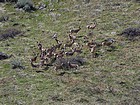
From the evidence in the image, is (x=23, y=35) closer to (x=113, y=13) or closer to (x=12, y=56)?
(x=12, y=56)

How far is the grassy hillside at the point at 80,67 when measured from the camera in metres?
14.0

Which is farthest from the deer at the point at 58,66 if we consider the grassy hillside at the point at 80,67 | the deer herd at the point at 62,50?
the grassy hillside at the point at 80,67

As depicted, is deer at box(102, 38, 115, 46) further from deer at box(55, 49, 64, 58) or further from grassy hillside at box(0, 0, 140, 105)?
deer at box(55, 49, 64, 58)

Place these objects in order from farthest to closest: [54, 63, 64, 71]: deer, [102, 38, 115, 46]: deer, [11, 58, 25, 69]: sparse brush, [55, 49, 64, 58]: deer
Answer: [102, 38, 115, 46]: deer
[55, 49, 64, 58]: deer
[11, 58, 25, 69]: sparse brush
[54, 63, 64, 71]: deer

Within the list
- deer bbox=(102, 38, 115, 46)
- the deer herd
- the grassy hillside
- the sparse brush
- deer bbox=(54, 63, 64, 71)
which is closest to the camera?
the grassy hillside

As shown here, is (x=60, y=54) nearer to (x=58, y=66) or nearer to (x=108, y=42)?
(x=58, y=66)

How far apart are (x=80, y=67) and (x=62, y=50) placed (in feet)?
7.51

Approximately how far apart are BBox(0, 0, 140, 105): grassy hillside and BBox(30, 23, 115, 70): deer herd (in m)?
0.32

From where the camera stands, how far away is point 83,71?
53.7ft

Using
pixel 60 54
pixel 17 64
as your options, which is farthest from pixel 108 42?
pixel 17 64

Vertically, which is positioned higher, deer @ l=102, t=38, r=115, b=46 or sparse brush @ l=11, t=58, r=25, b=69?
deer @ l=102, t=38, r=115, b=46

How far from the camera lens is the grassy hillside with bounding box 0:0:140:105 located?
46.0 feet

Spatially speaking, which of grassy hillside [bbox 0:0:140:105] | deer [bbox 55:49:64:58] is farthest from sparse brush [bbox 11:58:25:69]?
deer [bbox 55:49:64:58]

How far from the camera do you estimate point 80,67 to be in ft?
55.3
